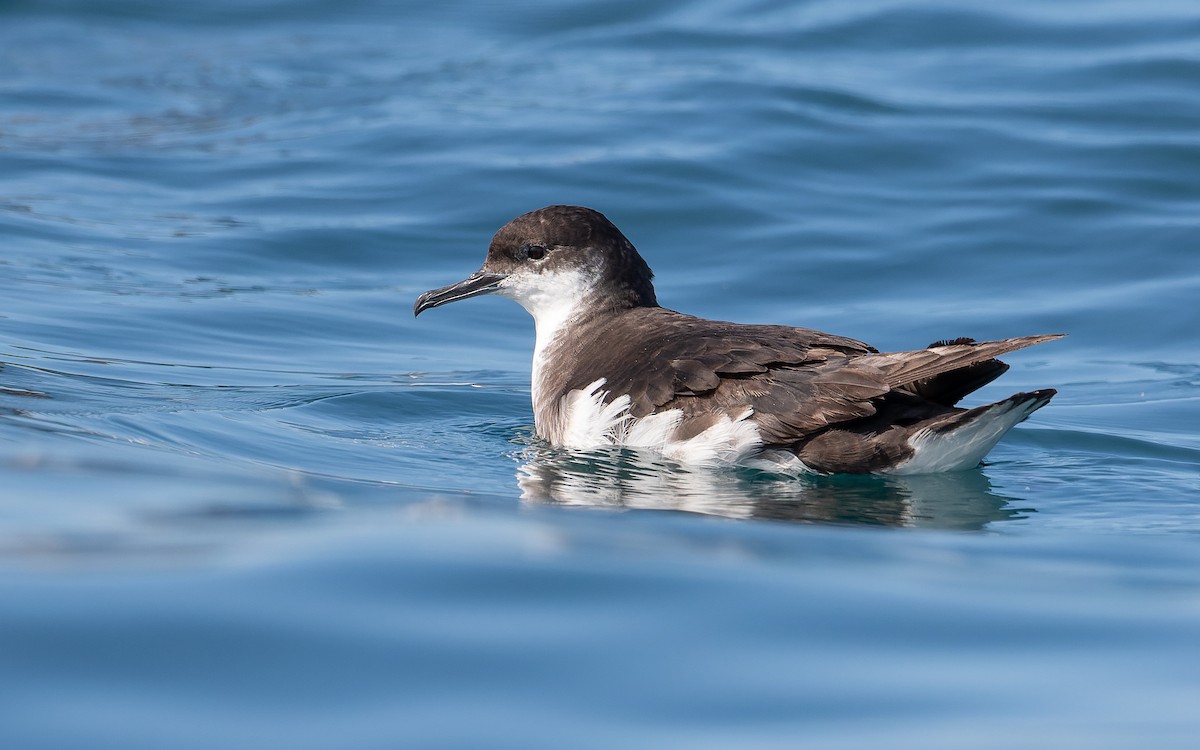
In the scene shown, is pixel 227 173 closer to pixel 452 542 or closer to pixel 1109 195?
pixel 1109 195

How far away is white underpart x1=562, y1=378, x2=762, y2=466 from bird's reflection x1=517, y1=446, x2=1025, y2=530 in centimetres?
5

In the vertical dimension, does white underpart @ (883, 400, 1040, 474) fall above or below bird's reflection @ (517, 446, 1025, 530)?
above

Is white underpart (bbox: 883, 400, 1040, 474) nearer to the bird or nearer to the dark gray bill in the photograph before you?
the bird

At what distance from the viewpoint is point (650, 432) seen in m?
5.83

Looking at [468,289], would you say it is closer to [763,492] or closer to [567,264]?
[567,264]

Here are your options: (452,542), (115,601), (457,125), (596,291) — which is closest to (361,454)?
(596,291)

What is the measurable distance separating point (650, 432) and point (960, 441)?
1.14 meters

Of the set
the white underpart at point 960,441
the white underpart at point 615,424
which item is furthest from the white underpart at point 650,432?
the white underpart at point 960,441

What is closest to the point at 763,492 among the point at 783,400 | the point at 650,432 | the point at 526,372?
the point at 783,400

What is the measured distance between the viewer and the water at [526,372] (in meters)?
2.97

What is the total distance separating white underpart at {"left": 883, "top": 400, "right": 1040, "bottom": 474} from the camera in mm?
5418

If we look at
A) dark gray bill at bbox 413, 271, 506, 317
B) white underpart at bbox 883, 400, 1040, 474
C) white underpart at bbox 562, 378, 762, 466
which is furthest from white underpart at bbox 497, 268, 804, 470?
white underpart at bbox 883, 400, 1040, 474

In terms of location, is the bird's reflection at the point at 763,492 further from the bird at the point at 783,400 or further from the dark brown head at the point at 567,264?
the dark brown head at the point at 567,264

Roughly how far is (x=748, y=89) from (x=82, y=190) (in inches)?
223
